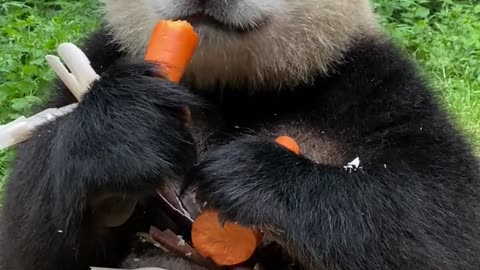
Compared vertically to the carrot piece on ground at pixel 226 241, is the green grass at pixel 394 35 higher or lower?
lower

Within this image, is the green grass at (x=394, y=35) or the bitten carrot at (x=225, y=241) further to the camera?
the green grass at (x=394, y=35)

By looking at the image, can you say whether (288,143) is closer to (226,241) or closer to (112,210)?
(226,241)

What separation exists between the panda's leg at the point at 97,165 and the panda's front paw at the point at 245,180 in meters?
0.09

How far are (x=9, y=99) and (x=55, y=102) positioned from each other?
3.15m

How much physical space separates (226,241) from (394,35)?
9.94 ft

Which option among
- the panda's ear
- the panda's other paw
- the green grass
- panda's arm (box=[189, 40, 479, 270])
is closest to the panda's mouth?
the panda's other paw

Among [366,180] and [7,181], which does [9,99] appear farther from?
[366,180]

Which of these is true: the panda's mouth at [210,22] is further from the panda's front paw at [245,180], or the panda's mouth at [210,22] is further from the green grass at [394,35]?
the green grass at [394,35]

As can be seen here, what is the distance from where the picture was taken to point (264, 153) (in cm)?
338

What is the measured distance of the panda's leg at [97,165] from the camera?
10.7ft

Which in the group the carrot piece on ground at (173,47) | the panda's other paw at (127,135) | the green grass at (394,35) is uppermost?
the carrot piece on ground at (173,47)

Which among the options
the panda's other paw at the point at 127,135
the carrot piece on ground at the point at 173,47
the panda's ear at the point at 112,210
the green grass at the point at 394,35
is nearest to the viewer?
the panda's other paw at the point at 127,135

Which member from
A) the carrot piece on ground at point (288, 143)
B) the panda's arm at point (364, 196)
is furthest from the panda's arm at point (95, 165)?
the carrot piece on ground at point (288, 143)

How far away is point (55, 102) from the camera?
399 centimetres
